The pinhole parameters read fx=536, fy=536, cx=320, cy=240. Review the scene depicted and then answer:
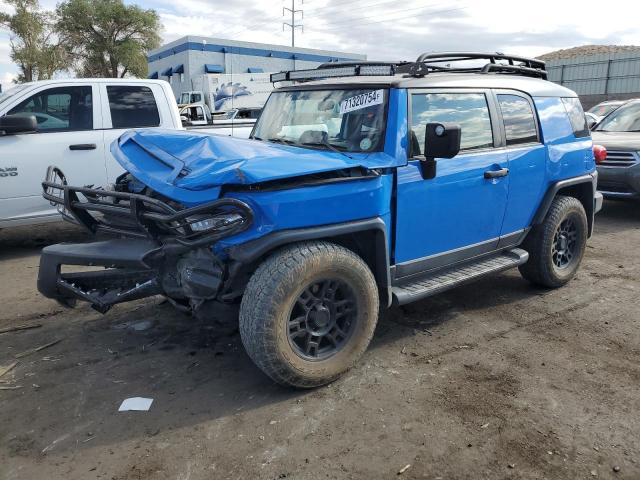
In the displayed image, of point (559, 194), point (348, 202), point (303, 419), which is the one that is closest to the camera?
point (303, 419)

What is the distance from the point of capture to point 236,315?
3.40 metres

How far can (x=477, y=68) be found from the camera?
190 inches

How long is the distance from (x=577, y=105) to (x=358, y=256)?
10.4 feet

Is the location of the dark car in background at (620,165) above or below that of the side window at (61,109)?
below

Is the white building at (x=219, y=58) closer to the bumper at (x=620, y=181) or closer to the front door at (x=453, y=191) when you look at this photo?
the bumper at (x=620, y=181)

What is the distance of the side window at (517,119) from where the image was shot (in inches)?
173

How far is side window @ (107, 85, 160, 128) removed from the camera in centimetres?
661

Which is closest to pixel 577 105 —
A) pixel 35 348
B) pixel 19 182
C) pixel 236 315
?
pixel 236 315

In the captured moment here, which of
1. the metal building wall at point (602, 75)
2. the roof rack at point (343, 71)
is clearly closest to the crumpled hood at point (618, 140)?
the roof rack at point (343, 71)

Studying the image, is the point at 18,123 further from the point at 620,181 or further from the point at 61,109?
the point at 620,181

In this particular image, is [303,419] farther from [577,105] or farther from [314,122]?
[577,105]

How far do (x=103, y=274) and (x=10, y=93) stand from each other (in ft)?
13.0

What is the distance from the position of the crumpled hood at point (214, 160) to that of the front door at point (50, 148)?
2722 mm

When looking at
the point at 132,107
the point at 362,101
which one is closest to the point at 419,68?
the point at 362,101
